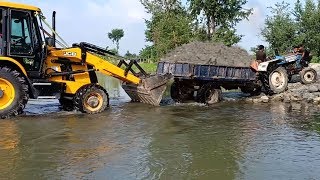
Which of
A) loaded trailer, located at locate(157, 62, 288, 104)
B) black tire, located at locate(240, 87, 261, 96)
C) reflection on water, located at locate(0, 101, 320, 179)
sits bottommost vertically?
reflection on water, located at locate(0, 101, 320, 179)

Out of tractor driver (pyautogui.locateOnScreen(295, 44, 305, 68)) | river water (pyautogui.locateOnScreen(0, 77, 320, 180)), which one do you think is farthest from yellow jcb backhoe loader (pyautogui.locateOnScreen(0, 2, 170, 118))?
tractor driver (pyautogui.locateOnScreen(295, 44, 305, 68))

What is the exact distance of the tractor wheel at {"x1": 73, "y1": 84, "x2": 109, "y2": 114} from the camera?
1262 cm

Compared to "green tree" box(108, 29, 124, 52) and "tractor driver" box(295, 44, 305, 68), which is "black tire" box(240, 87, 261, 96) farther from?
"green tree" box(108, 29, 124, 52)

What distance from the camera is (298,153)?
795 cm

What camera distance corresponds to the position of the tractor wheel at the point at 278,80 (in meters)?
17.0

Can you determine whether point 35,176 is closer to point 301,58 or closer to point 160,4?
point 301,58

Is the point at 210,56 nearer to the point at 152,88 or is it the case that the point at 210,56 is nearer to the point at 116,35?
the point at 152,88

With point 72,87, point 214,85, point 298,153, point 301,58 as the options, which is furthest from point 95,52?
point 301,58

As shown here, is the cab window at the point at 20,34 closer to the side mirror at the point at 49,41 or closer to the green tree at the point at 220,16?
the side mirror at the point at 49,41

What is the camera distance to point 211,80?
1522cm

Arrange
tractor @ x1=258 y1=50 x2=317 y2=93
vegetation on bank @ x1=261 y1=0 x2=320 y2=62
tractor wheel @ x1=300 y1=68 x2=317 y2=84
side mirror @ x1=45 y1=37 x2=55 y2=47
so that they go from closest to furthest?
side mirror @ x1=45 y1=37 x2=55 y2=47 < tractor @ x1=258 y1=50 x2=317 y2=93 < tractor wheel @ x1=300 y1=68 x2=317 y2=84 < vegetation on bank @ x1=261 y1=0 x2=320 y2=62

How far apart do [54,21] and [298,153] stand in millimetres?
7474

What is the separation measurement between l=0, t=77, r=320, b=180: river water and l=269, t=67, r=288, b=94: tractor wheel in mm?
3288

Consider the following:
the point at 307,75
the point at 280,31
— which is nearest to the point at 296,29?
the point at 280,31
